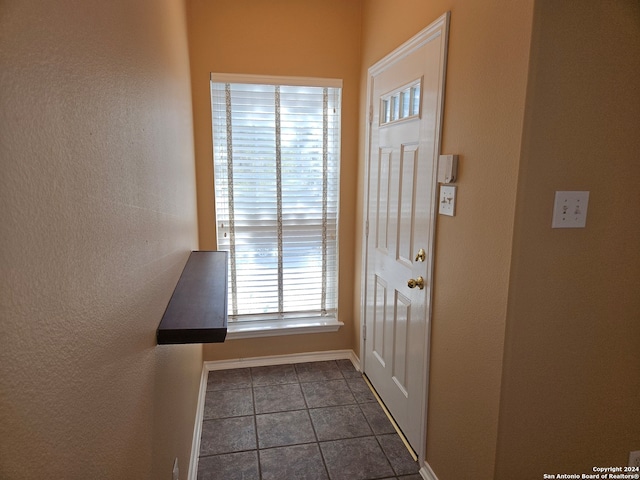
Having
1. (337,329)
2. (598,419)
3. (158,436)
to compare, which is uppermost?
(158,436)

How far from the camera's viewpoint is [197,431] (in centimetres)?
221

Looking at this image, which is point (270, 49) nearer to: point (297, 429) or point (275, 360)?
point (275, 360)

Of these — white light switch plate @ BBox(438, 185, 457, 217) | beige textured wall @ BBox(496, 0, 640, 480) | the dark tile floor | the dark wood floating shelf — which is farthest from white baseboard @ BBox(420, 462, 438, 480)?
the dark wood floating shelf

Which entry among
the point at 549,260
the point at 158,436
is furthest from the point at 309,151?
the point at 158,436

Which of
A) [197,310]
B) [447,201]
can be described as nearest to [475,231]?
[447,201]

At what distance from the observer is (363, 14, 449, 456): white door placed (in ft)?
6.10

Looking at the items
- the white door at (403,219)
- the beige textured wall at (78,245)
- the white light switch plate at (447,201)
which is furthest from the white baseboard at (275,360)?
the beige textured wall at (78,245)

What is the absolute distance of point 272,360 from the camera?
3.07 m

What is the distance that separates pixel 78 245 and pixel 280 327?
2.50 meters

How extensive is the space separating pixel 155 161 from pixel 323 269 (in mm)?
1991

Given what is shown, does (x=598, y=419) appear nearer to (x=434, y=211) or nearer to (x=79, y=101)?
(x=434, y=211)

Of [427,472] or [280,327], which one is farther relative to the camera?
[280,327]

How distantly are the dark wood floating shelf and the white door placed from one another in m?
0.95

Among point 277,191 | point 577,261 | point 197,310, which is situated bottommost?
point 197,310
